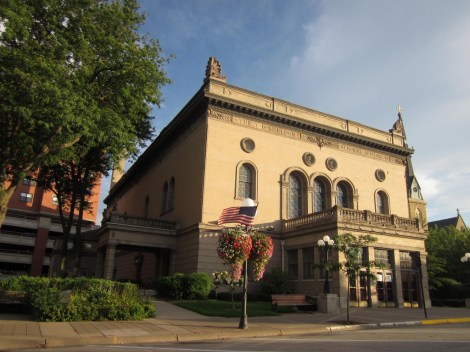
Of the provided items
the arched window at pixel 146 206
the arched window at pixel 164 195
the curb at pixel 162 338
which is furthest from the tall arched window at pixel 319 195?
the arched window at pixel 146 206

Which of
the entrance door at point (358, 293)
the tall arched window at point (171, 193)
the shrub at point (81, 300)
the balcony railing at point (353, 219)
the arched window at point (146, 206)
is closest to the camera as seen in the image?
the shrub at point (81, 300)

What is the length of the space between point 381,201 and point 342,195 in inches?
191

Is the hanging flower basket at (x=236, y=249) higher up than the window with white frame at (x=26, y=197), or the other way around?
the window with white frame at (x=26, y=197)

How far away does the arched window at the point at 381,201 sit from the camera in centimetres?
3797

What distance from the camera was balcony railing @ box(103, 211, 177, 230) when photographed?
104 ft

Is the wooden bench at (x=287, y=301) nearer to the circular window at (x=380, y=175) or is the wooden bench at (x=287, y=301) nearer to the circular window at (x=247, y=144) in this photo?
the circular window at (x=247, y=144)

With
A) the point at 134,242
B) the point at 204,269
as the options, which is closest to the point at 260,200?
the point at 204,269

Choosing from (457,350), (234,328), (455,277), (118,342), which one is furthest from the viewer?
(455,277)

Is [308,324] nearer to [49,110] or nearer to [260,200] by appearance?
[49,110]

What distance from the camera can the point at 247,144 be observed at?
3262 centimetres

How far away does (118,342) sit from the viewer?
1149 cm

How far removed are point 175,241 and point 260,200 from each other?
775cm

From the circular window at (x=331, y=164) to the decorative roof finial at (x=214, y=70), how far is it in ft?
37.9

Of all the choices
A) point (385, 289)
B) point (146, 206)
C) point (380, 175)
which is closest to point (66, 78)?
point (385, 289)
